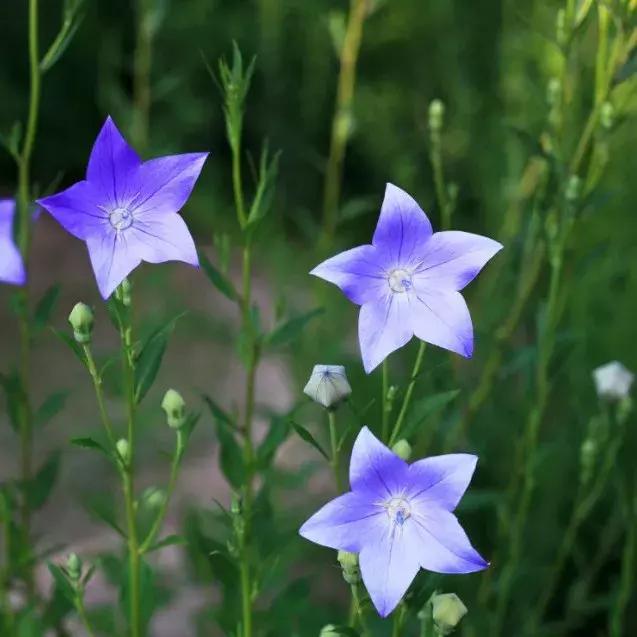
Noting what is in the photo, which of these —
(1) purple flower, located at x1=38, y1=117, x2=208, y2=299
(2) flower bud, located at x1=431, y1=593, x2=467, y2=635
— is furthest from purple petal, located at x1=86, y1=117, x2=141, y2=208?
(2) flower bud, located at x1=431, y1=593, x2=467, y2=635

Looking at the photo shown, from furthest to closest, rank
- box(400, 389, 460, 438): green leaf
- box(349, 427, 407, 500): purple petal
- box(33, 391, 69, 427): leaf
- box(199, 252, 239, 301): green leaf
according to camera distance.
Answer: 1. box(33, 391, 69, 427): leaf
2. box(199, 252, 239, 301): green leaf
3. box(400, 389, 460, 438): green leaf
4. box(349, 427, 407, 500): purple petal

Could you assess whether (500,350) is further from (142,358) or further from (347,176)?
(347,176)

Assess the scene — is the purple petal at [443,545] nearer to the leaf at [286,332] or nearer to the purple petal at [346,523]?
the purple petal at [346,523]

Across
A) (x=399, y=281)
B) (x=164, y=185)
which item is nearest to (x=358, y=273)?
(x=399, y=281)

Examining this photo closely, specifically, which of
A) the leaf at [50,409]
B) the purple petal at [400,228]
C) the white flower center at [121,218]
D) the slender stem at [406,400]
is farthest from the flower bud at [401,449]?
the leaf at [50,409]

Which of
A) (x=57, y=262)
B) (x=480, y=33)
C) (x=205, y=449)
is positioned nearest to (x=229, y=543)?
(x=205, y=449)

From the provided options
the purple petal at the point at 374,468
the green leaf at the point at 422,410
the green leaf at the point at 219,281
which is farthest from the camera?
the green leaf at the point at 219,281

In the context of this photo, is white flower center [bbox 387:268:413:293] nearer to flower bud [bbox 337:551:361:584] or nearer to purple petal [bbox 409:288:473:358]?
purple petal [bbox 409:288:473:358]

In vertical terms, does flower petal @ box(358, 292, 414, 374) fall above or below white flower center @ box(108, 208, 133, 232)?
below
